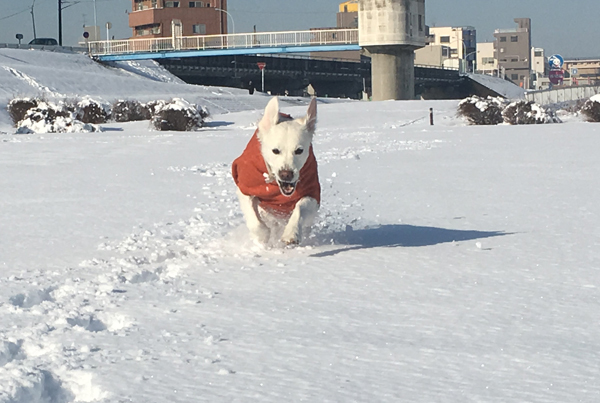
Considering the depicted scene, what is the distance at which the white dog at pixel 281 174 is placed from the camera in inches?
251

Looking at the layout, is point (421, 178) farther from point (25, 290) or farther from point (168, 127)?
point (168, 127)

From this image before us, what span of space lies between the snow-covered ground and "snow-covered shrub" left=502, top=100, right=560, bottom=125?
20.6 meters

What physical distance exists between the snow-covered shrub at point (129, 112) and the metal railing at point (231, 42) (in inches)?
764

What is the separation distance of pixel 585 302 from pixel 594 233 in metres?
2.80

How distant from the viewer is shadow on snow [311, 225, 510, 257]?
7.18 metres

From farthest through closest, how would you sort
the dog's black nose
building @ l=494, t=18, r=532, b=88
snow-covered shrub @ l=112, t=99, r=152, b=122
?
building @ l=494, t=18, r=532, b=88
snow-covered shrub @ l=112, t=99, r=152, b=122
the dog's black nose

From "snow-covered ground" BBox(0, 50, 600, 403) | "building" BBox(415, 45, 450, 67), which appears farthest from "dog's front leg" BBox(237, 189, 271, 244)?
"building" BBox(415, 45, 450, 67)

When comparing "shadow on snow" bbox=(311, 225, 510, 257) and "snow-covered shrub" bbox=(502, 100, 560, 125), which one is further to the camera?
"snow-covered shrub" bbox=(502, 100, 560, 125)

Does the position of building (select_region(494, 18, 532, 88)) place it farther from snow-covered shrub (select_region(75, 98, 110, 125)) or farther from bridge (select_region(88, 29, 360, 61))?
snow-covered shrub (select_region(75, 98, 110, 125))

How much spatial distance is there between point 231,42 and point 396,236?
55672 mm

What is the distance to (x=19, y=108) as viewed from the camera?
3506cm

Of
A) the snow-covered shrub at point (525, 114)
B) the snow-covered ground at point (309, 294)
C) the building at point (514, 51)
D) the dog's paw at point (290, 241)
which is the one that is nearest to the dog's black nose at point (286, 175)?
the dog's paw at point (290, 241)

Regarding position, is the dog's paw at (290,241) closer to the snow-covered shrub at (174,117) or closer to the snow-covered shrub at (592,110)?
the snow-covered shrub at (174,117)

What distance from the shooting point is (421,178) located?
13055 millimetres
